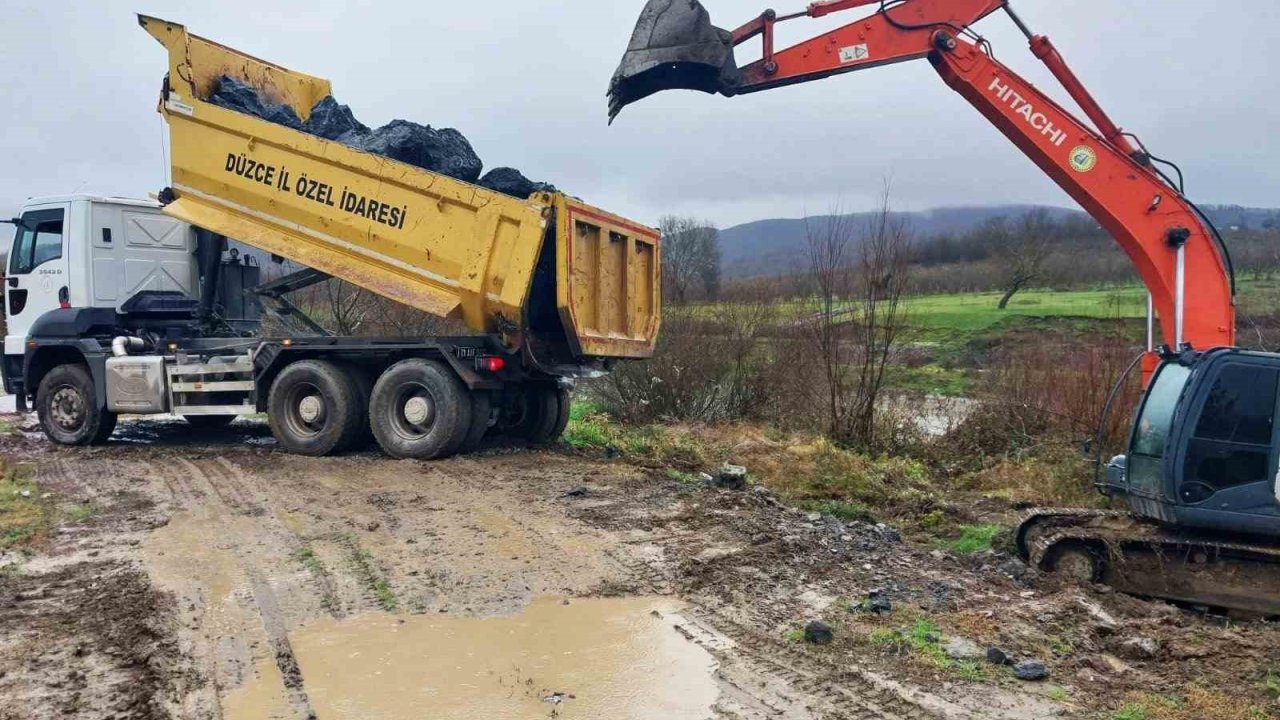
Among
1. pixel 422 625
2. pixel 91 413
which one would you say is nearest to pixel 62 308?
pixel 91 413

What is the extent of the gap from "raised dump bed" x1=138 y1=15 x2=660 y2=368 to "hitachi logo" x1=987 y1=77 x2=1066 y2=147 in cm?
382

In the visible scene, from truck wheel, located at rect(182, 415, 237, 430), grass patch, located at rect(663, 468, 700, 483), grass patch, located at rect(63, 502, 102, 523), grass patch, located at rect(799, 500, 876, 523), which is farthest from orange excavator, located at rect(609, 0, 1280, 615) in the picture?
truck wheel, located at rect(182, 415, 237, 430)

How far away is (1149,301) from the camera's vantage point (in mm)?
8367

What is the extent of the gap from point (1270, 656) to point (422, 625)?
4.44 meters

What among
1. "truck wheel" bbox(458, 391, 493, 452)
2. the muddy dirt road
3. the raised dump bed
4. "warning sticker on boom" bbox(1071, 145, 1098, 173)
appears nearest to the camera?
the muddy dirt road

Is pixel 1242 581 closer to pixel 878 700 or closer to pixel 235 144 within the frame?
pixel 878 700

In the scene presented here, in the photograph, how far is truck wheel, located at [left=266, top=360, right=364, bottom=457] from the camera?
10.2 metres

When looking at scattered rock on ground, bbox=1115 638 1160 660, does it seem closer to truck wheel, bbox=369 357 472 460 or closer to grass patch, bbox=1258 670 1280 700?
grass patch, bbox=1258 670 1280 700

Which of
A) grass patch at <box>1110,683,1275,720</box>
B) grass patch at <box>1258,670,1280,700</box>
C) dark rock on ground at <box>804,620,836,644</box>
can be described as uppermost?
dark rock on ground at <box>804,620,836,644</box>

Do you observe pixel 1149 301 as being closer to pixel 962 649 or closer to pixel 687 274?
pixel 962 649

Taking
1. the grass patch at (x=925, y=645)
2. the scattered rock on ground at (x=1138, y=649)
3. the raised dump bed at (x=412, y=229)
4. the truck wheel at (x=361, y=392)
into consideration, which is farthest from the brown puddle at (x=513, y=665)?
the truck wheel at (x=361, y=392)

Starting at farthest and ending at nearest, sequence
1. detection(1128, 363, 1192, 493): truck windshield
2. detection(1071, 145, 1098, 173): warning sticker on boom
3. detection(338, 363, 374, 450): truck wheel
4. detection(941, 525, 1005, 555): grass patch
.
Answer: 1. detection(338, 363, 374, 450): truck wheel
2. detection(1071, 145, 1098, 173): warning sticker on boom
3. detection(941, 525, 1005, 555): grass patch
4. detection(1128, 363, 1192, 493): truck windshield

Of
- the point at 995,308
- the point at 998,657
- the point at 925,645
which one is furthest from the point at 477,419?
the point at 995,308

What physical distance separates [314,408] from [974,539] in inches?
263
